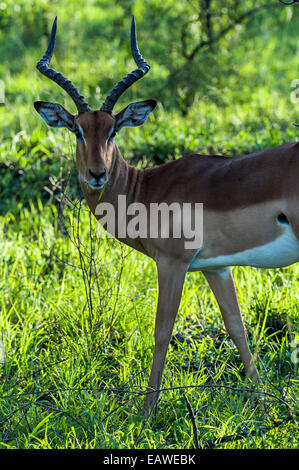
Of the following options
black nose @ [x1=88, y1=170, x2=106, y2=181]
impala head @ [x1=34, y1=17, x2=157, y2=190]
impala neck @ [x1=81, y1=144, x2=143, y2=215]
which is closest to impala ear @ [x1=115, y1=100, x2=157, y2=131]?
impala head @ [x1=34, y1=17, x2=157, y2=190]

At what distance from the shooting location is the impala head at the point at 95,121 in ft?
12.1

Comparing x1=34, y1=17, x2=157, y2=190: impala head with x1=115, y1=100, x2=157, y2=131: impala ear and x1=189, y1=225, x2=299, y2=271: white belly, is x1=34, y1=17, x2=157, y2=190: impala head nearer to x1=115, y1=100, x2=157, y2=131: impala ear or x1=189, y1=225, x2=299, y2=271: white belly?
x1=115, y1=100, x2=157, y2=131: impala ear

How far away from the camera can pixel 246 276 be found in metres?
4.96

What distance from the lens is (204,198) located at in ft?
12.2

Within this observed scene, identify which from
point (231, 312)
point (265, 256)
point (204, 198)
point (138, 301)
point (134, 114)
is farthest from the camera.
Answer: point (138, 301)

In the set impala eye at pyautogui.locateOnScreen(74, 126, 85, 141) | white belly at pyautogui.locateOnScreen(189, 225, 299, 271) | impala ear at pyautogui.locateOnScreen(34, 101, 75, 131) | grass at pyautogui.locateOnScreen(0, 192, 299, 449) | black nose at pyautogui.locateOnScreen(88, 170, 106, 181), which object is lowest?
grass at pyautogui.locateOnScreen(0, 192, 299, 449)

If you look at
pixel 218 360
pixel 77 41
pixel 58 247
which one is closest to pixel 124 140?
pixel 58 247

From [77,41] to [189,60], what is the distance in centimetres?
352

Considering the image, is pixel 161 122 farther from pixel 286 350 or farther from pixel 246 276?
pixel 286 350

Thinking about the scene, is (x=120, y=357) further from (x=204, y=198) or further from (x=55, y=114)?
(x=55, y=114)

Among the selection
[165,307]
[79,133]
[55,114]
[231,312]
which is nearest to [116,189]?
[79,133]

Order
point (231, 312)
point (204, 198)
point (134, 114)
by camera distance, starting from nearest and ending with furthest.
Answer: point (204, 198) → point (231, 312) → point (134, 114)

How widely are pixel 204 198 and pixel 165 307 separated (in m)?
0.63

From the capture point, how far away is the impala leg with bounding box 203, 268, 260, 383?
13.1ft
